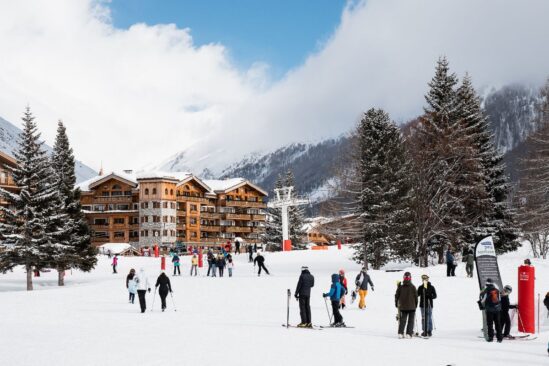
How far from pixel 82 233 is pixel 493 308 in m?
40.1

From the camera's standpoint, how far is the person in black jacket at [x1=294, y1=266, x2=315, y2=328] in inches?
717

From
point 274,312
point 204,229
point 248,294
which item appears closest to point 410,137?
point 248,294

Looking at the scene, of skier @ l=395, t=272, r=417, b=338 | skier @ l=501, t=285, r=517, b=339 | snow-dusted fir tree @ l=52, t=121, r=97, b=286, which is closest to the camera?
skier @ l=395, t=272, r=417, b=338

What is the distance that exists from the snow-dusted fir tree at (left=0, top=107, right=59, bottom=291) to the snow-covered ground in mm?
11063

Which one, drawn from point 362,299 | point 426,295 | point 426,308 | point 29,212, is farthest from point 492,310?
point 29,212

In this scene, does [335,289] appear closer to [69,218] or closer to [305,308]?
[305,308]

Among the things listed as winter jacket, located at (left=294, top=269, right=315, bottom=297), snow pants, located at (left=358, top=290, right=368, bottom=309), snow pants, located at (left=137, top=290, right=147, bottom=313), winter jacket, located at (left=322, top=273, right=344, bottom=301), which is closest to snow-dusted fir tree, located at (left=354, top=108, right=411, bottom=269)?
snow pants, located at (left=358, top=290, right=368, bottom=309)

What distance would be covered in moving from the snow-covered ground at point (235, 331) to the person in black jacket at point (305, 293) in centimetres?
64

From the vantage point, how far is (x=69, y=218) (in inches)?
1911

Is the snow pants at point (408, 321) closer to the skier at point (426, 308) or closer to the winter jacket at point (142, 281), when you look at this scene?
the skier at point (426, 308)

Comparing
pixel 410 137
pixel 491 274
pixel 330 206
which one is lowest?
pixel 491 274

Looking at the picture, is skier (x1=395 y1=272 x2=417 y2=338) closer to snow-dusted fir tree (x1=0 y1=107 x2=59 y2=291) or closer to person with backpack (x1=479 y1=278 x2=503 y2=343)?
person with backpack (x1=479 y1=278 x2=503 y2=343)

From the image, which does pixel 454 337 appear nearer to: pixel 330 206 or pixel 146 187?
pixel 330 206

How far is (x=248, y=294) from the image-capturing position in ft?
95.1
